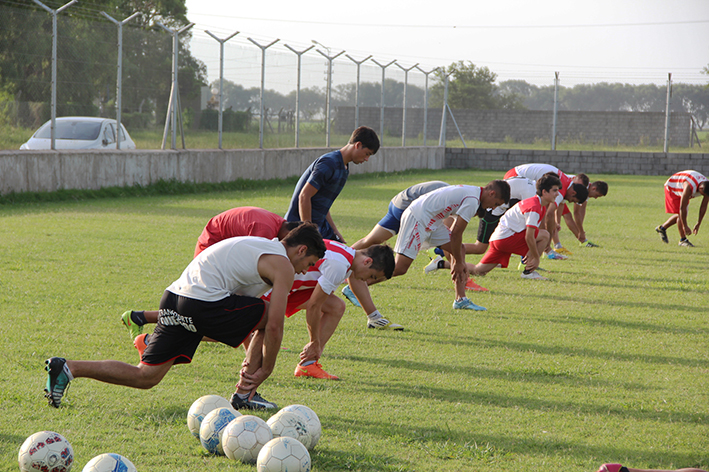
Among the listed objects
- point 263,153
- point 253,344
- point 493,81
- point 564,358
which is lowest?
point 564,358

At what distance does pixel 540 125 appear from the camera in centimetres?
3222

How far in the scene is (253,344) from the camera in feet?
14.1

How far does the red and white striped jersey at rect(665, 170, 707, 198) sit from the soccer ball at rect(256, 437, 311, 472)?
421 inches

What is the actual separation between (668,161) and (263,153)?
17.5m

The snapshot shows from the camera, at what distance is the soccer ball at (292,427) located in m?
3.68

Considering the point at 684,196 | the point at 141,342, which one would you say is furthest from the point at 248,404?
the point at 684,196

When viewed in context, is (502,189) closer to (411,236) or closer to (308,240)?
(411,236)

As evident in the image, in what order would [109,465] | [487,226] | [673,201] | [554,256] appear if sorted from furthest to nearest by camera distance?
1. [673,201]
2. [554,256]
3. [487,226]
4. [109,465]

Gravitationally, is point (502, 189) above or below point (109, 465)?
above

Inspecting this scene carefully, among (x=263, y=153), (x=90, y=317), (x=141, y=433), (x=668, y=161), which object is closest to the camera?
(x=141, y=433)

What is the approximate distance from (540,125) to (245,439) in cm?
3071

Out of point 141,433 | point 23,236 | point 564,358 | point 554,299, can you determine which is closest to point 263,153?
point 23,236

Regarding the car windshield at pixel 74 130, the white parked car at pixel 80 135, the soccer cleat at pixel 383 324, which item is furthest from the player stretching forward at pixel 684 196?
the car windshield at pixel 74 130

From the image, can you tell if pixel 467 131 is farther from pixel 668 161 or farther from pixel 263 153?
pixel 263 153
